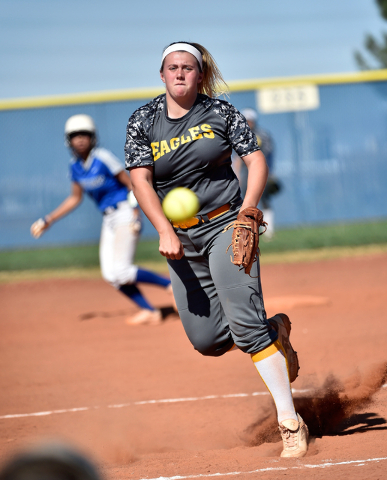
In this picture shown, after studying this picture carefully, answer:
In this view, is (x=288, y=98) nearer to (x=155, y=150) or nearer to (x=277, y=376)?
(x=155, y=150)

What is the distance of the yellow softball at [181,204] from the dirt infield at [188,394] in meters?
1.33

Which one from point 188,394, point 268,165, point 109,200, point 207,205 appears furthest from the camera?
point 268,165

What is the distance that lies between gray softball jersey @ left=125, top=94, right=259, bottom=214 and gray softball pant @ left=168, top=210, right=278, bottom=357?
20cm

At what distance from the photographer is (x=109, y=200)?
22.8 feet

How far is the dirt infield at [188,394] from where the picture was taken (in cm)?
313

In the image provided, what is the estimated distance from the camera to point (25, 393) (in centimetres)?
489

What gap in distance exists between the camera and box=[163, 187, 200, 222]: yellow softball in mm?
3266

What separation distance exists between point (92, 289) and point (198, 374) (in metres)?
5.13

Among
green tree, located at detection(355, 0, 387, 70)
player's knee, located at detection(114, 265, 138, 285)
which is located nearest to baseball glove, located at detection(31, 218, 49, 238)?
player's knee, located at detection(114, 265, 138, 285)

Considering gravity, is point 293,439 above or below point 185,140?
below

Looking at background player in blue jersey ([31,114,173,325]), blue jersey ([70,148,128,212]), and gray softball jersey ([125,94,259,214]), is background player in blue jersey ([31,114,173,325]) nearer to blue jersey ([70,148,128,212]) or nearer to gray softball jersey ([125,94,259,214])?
blue jersey ([70,148,128,212])

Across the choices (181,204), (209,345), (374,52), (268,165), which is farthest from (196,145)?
(374,52)

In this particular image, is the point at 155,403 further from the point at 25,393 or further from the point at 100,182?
the point at 100,182

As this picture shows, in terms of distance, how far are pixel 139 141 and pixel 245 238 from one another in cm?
84
